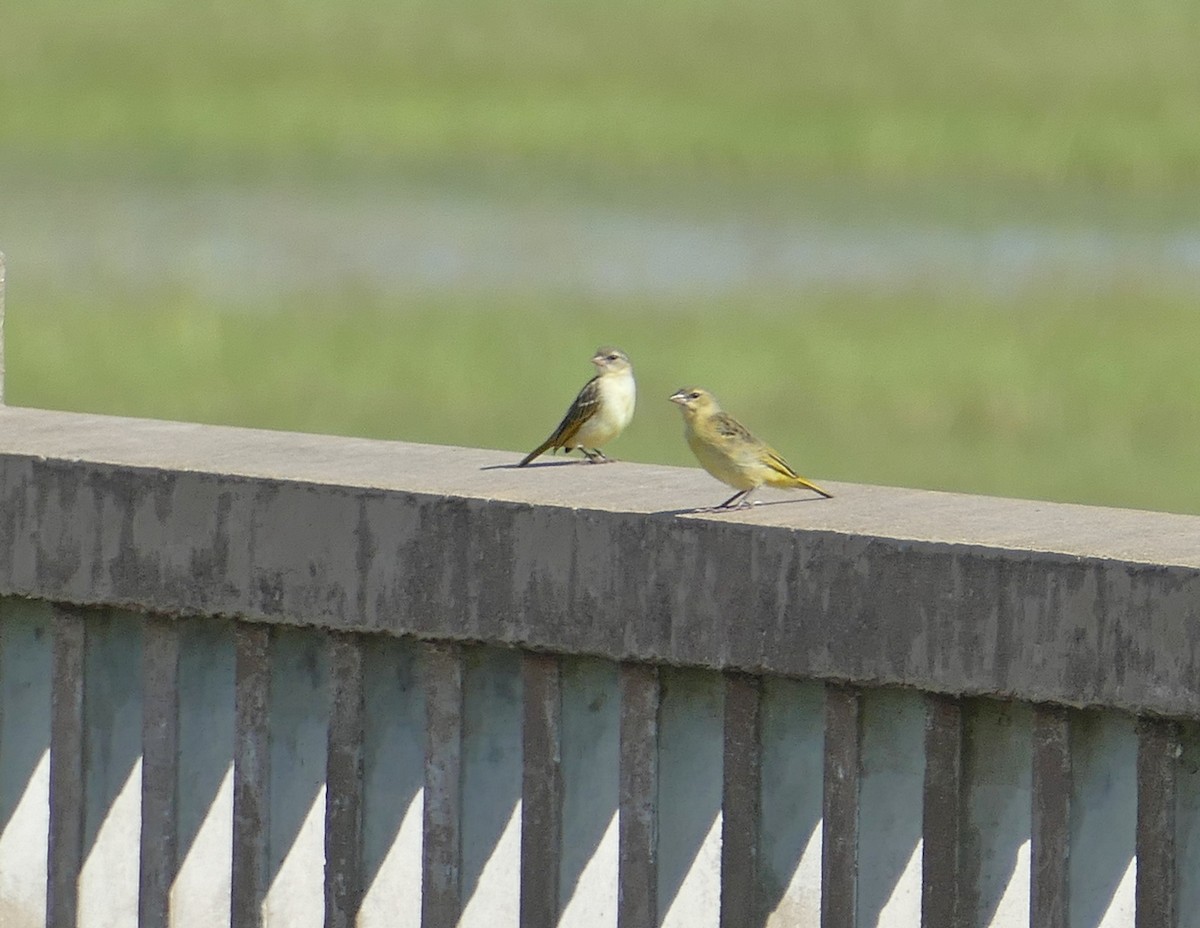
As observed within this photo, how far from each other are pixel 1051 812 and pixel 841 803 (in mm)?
420

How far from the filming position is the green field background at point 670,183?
2469cm

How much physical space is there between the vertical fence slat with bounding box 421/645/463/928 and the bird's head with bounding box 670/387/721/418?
1.25 meters

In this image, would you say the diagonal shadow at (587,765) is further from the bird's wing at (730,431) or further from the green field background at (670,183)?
the green field background at (670,183)

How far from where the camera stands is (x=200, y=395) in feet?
83.5

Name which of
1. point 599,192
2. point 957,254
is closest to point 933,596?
point 957,254

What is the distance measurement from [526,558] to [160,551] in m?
0.84

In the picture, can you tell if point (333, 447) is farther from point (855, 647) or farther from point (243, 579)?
point (855, 647)

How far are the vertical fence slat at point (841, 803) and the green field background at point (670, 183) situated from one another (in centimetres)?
1477

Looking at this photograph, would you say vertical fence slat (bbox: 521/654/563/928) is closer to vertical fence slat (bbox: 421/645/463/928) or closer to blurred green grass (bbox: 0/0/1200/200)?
vertical fence slat (bbox: 421/645/463/928)

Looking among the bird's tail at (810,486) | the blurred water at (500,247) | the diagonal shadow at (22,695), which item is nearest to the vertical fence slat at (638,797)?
the bird's tail at (810,486)

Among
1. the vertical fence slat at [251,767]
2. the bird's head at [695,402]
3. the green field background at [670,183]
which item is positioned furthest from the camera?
the green field background at [670,183]

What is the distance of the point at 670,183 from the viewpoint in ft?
128

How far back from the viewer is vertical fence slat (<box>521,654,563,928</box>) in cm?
597

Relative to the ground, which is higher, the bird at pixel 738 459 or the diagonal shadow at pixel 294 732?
the bird at pixel 738 459
